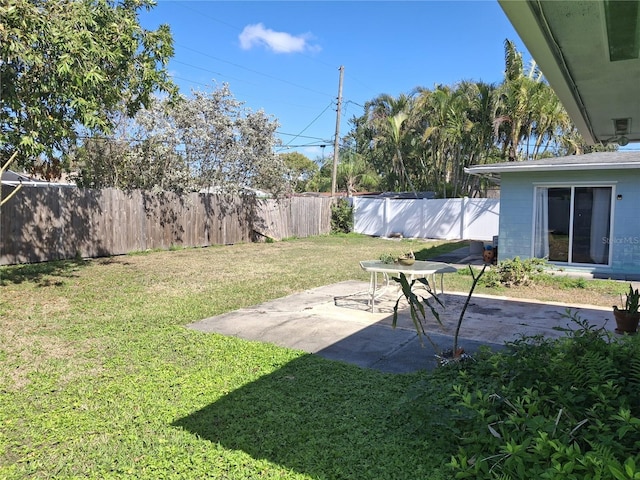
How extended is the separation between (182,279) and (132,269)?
1776 mm

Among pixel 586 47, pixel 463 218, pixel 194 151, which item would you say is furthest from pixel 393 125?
pixel 586 47

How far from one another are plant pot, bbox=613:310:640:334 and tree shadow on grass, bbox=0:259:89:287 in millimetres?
8420

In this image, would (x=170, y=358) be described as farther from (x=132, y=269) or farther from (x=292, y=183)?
(x=292, y=183)

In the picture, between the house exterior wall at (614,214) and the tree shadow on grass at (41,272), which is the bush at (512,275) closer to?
the house exterior wall at (614,214)

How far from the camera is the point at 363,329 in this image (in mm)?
5195

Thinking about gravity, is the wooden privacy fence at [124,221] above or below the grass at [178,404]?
above

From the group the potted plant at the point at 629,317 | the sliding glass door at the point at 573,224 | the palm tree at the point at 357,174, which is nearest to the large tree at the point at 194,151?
the sliding glass door at the point at 573,224

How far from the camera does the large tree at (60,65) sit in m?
5.46

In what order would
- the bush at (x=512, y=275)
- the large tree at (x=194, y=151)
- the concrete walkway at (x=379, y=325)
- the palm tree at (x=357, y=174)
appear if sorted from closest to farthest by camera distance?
1. the concrete walkway at (x=379, y=325)
2. the bush at (x=512, y=275)
3. the large tree at (x=194, y=151)
4. the palm tree at (x=357, y=174)

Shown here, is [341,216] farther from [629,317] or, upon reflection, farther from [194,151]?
[629,317]

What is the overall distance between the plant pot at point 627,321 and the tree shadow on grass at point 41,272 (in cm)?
842

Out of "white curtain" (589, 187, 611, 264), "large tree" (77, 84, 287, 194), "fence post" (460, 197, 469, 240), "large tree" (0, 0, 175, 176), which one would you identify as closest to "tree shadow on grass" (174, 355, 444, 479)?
"large tree" (0, 0, 175, 176)

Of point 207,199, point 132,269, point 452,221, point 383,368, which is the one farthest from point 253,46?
point 383,368

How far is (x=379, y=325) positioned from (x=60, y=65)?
5033mm
